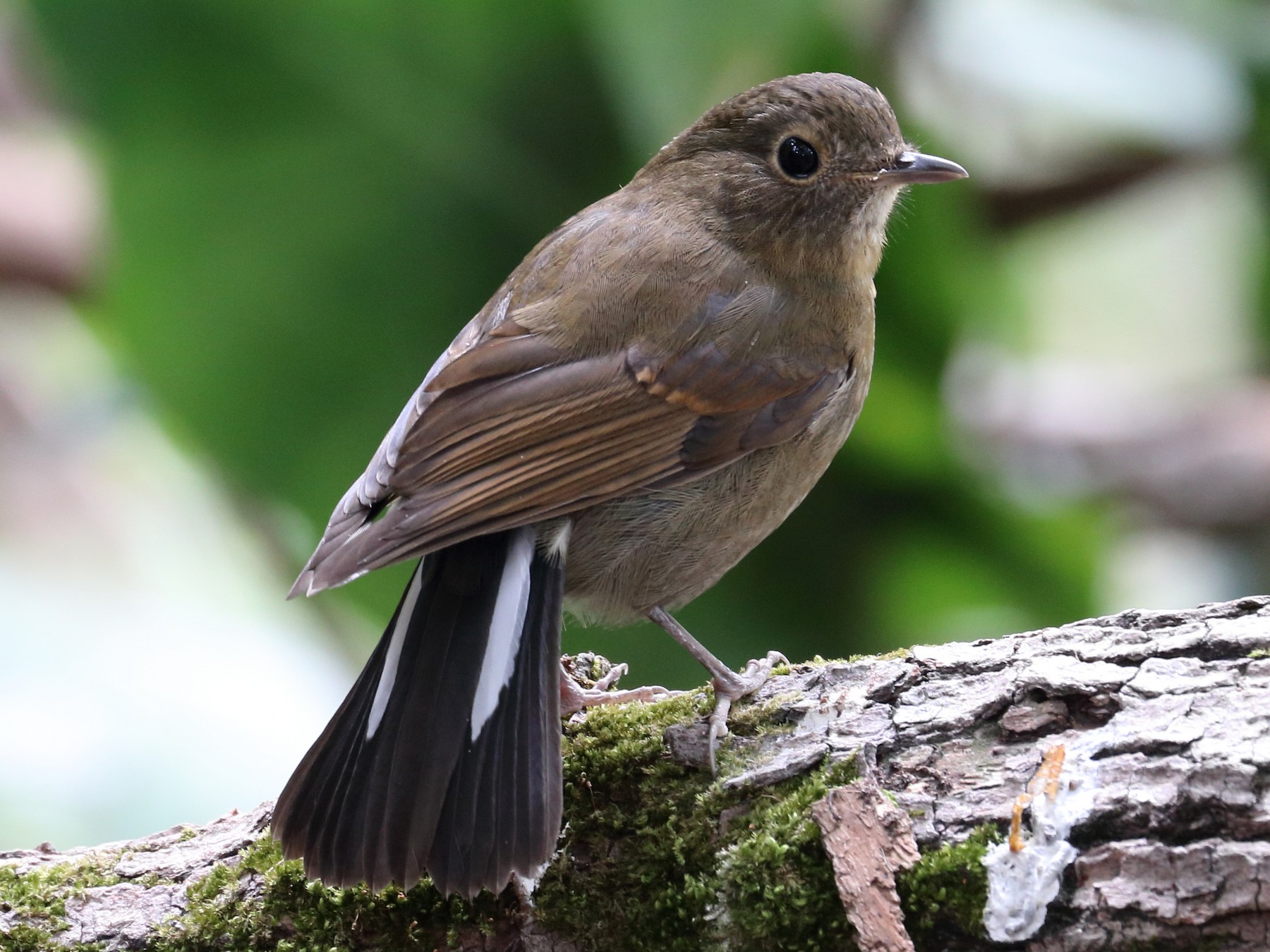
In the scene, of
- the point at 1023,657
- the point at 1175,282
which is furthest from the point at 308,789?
the point at 1175,282

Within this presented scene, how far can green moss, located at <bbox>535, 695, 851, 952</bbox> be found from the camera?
6.65ft

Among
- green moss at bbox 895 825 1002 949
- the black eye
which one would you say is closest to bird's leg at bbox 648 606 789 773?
green moss at bbox 895 825 1002 949

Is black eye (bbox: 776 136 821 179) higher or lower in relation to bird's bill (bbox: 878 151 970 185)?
higher

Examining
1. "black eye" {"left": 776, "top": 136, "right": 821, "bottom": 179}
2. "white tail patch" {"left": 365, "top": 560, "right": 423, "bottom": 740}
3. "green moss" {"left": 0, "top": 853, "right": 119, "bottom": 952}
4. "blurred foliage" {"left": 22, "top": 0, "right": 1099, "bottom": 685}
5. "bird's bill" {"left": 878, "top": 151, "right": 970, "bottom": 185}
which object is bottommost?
"green moss" {"left": 0, "top": 853, "right": 119, "bottom": 952}

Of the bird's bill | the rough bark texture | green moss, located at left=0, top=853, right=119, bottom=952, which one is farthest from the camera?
A: the bird's bill

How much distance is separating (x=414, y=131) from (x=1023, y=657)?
115 inches

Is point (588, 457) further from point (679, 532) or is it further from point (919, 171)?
point (919, 171)

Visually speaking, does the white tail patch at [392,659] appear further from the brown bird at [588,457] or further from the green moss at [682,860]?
the green moss at [682,860]

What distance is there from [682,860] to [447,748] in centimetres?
42

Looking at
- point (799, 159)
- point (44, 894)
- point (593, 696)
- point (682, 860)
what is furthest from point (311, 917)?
point (799, 159)

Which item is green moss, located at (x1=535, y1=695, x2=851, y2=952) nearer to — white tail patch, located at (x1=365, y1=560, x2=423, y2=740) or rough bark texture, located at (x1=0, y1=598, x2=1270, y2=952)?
rough bark texture, located at (x1=0, y1=598, x2=1270, y2=952)

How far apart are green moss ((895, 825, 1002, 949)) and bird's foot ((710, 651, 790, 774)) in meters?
0.44

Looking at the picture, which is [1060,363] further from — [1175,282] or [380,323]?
[380,323]

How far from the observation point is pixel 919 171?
9.79 ft
